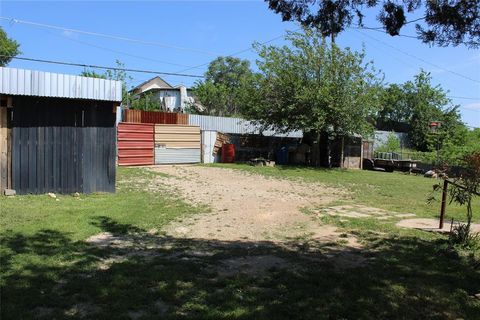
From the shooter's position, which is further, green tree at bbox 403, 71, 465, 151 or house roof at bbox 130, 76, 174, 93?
house roof at bbox 130, 76, 174, 93

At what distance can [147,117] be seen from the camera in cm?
2595

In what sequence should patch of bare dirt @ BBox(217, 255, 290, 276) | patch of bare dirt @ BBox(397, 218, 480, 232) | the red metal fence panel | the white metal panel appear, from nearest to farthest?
patch of bare dirt @ BBox(217, 255, 290, 276) → patch of bare dirt @ BBox(397, 218, 480, 232) → the red metal fence panel → the white metal panel

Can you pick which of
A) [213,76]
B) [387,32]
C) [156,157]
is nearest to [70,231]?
[387,32]

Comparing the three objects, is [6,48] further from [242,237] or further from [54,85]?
[242,237]

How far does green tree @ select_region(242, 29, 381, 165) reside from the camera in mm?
24188

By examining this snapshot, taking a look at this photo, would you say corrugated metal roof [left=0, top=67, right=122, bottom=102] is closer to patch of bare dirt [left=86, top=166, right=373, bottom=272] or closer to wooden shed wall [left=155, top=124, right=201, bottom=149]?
patch of bare dirt [left=86, top=166, right=373, bottom=272]

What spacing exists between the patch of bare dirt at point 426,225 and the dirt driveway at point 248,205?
5.97ft

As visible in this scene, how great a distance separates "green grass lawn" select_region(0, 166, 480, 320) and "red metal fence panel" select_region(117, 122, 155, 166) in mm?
11893

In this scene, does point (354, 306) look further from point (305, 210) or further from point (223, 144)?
point (223, 144)

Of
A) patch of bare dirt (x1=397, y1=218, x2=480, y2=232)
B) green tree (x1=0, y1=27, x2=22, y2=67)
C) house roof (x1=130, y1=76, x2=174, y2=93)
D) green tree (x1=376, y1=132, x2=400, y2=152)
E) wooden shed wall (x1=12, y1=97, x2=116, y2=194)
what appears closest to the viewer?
patch of bare dirt (x1=397, y1=218, x2=480, y2=232)

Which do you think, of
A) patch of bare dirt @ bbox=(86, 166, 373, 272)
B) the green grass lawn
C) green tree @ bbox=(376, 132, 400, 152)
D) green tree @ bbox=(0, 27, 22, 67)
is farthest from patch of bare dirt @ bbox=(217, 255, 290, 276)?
green tree @ bbox=(0, 27, 22, 67)

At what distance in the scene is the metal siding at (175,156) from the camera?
23281 millimetres

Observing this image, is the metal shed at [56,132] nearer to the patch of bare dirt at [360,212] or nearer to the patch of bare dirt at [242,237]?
the patch of bare dirt at [242,237]

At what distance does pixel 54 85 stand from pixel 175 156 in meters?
12.9
